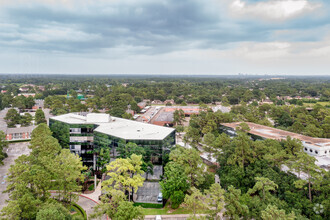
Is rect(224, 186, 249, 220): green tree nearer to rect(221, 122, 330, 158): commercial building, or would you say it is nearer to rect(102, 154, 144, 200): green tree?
rect(102, 154, 144, 200): green tree

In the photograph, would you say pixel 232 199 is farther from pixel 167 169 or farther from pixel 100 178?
pixel 100 178

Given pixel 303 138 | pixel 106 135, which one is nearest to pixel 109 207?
pixel 106 135

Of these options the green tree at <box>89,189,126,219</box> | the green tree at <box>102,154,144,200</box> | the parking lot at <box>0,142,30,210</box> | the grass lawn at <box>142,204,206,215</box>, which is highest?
the green tree at <box>102,154,144,200</box>

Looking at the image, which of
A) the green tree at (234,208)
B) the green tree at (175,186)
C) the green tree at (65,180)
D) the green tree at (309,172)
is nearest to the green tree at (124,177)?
the green tree at (175,186)

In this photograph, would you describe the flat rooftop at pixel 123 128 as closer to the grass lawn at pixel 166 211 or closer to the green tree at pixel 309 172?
the grass lawn at pixel 166 211

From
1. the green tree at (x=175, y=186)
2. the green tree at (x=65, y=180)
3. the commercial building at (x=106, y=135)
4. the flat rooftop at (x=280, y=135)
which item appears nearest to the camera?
the green tree at (x=65, y=180)

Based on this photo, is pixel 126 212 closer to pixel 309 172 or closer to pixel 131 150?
pixel 131 150

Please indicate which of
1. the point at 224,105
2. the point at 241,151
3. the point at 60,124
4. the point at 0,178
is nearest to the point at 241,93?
the point at 224,105

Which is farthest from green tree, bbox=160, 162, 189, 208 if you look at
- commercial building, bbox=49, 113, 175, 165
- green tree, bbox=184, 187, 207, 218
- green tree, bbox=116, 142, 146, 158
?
green tree, bbox=116, 142, 146, 158
